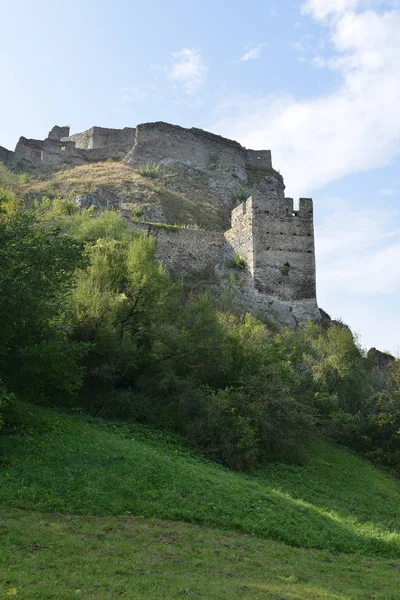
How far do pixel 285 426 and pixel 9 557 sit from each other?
466 inches

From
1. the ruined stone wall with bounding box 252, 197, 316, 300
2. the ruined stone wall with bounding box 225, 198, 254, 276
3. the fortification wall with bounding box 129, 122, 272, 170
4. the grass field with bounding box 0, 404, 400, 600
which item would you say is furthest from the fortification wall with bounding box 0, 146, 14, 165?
the grass field with bounding box 0, 404, 400, 600

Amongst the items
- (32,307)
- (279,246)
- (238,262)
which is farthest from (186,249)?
(32,307)

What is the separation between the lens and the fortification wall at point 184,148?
1916 inches

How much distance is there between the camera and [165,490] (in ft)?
40.4

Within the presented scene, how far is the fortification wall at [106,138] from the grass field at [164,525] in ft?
127

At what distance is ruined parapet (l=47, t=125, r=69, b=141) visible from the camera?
5675 cm

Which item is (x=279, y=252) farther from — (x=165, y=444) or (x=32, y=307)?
(x=32, y=307)

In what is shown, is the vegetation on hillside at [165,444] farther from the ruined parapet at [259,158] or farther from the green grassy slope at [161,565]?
the ruined parapet at [259,158]

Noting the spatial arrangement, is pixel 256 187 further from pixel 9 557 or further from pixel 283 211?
pixel 9 557

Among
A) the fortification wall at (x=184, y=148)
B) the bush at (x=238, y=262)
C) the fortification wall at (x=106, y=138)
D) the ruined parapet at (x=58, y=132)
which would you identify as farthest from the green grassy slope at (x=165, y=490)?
the ruined parapet at (x=58, y=132)

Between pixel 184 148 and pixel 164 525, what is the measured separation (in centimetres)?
4306

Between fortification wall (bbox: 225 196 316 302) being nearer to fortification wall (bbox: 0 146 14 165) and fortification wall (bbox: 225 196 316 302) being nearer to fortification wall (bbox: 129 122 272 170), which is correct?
fortification wall (bbox: 129 122 272 170)

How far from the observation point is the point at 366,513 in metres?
14.9

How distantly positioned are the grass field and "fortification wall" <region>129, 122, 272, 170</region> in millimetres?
35248
